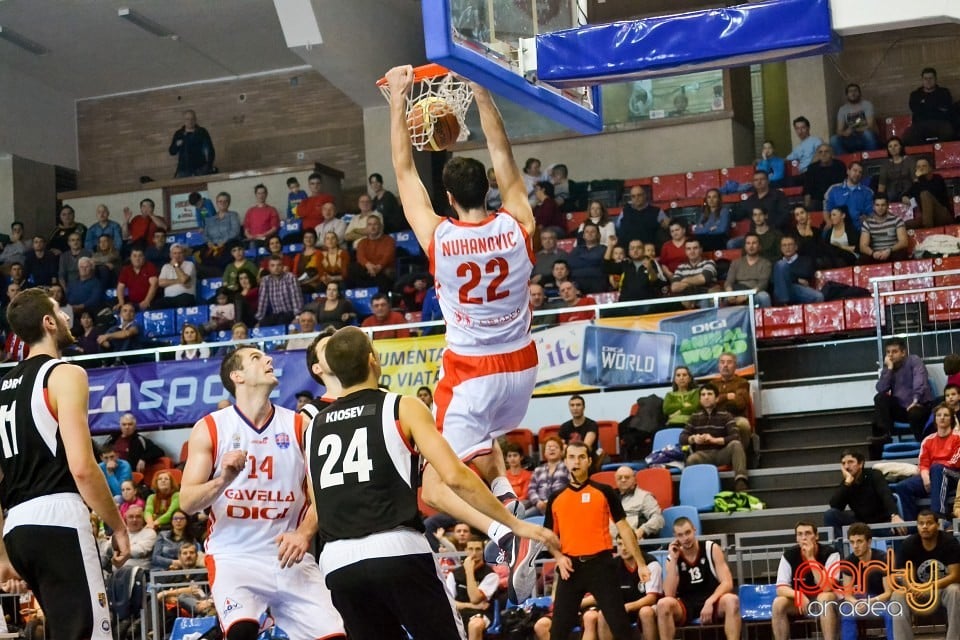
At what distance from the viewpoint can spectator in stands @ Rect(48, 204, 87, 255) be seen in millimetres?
24000

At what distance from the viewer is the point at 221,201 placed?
23234mm

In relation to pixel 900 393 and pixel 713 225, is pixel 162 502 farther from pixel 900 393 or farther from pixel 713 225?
pixel 900 393

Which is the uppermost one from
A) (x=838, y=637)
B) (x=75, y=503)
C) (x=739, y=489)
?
(x=75, y=503)

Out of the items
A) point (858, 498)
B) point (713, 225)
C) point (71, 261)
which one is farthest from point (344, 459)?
point (71, 261)

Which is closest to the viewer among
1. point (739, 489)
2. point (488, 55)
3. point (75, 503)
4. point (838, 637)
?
point (75, 503)

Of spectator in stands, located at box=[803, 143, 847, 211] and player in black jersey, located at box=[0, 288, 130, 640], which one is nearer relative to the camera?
player in black jersey, located at box=[0, 288, 130, 640]

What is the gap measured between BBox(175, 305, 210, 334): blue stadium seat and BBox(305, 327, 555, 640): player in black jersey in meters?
15.4

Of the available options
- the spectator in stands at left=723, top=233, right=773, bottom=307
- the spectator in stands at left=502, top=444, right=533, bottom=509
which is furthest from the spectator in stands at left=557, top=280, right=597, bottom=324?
the spectator in stands at left=502, top=444, right=533, bottom=509

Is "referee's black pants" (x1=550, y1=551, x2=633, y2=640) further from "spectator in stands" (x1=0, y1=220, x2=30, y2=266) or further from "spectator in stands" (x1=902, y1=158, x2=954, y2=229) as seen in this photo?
"spectator in stands" (x1=0, y1=220, x2=30, y2=266)

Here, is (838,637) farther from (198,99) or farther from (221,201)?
(198,99)

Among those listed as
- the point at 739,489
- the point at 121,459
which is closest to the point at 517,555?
the point at 739,489

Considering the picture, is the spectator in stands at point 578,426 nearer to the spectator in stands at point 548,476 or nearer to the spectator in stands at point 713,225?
the spectator in stands at point 548,476

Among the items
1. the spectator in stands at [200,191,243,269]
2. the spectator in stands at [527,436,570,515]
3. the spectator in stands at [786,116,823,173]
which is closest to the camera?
the spectator in stands at [527,436,570,515]

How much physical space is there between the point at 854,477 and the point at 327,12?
12314 millimetres
